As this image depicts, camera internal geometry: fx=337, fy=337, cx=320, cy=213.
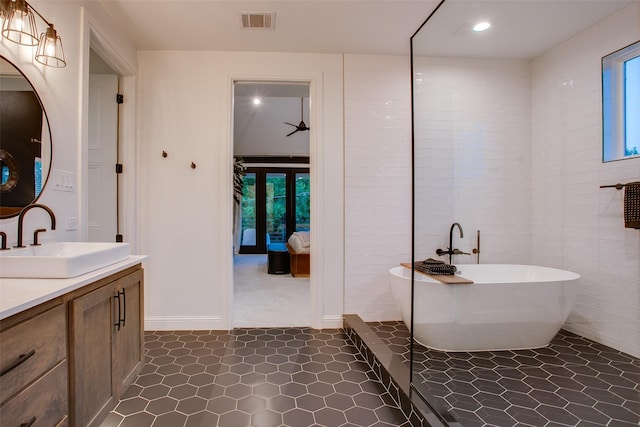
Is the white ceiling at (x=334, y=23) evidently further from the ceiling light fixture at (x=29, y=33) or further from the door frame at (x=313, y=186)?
the ceiling light fixture at (x=29, y=33)

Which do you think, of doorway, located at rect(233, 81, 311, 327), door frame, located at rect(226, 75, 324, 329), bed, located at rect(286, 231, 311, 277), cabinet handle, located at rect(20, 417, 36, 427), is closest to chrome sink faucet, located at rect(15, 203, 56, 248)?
cabinet handle, located at rect(20, 417, 36, 427)

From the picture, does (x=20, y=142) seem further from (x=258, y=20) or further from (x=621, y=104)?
(x=621, y=104)

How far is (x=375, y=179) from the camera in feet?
10.8

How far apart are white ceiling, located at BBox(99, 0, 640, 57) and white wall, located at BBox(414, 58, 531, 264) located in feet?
0.60

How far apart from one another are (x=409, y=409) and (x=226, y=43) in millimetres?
3138

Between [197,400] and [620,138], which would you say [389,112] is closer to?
[620,138]

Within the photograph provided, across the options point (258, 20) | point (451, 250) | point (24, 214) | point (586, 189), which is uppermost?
point (258, 20)

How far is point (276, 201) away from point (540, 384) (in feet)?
24.1

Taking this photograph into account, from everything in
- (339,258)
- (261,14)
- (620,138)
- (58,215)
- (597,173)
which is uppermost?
(261,14)

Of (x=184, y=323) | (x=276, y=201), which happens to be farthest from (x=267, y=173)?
(x=184, y=323)

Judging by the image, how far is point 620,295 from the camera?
166cm

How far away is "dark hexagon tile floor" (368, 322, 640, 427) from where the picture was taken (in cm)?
165

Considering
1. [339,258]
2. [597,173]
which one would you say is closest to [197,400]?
[339,258]

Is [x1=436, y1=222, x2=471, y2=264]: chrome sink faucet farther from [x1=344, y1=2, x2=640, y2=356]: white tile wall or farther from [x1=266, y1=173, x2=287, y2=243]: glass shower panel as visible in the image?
[x1=266, y1=173, x2=287, y2=243]: glass shower panel
